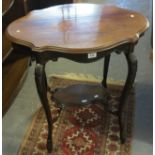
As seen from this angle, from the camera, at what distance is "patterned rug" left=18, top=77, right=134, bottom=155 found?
164 cm

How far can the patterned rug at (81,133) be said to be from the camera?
64.4 inches

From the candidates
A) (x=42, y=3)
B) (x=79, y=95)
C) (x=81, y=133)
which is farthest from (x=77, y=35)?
(x=42, y=3)

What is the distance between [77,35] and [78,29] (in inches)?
2.6

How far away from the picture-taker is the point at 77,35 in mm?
1381

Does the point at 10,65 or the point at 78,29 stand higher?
the point at 78,29

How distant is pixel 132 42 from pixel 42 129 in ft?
2.55

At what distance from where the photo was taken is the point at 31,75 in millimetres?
2314

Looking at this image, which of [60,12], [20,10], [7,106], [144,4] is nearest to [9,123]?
[7,106]

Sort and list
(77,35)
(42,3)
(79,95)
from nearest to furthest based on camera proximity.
Result: 1. (77,35)
2. (79,95)
3. (42,3)

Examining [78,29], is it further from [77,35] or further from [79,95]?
[79,95]

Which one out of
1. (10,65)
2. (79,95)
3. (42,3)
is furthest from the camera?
(42,3)

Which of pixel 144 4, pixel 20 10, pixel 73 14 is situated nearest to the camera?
pixel 73 14

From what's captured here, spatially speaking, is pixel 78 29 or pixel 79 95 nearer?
pixel 78 29

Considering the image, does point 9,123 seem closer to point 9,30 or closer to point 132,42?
point 9,30
